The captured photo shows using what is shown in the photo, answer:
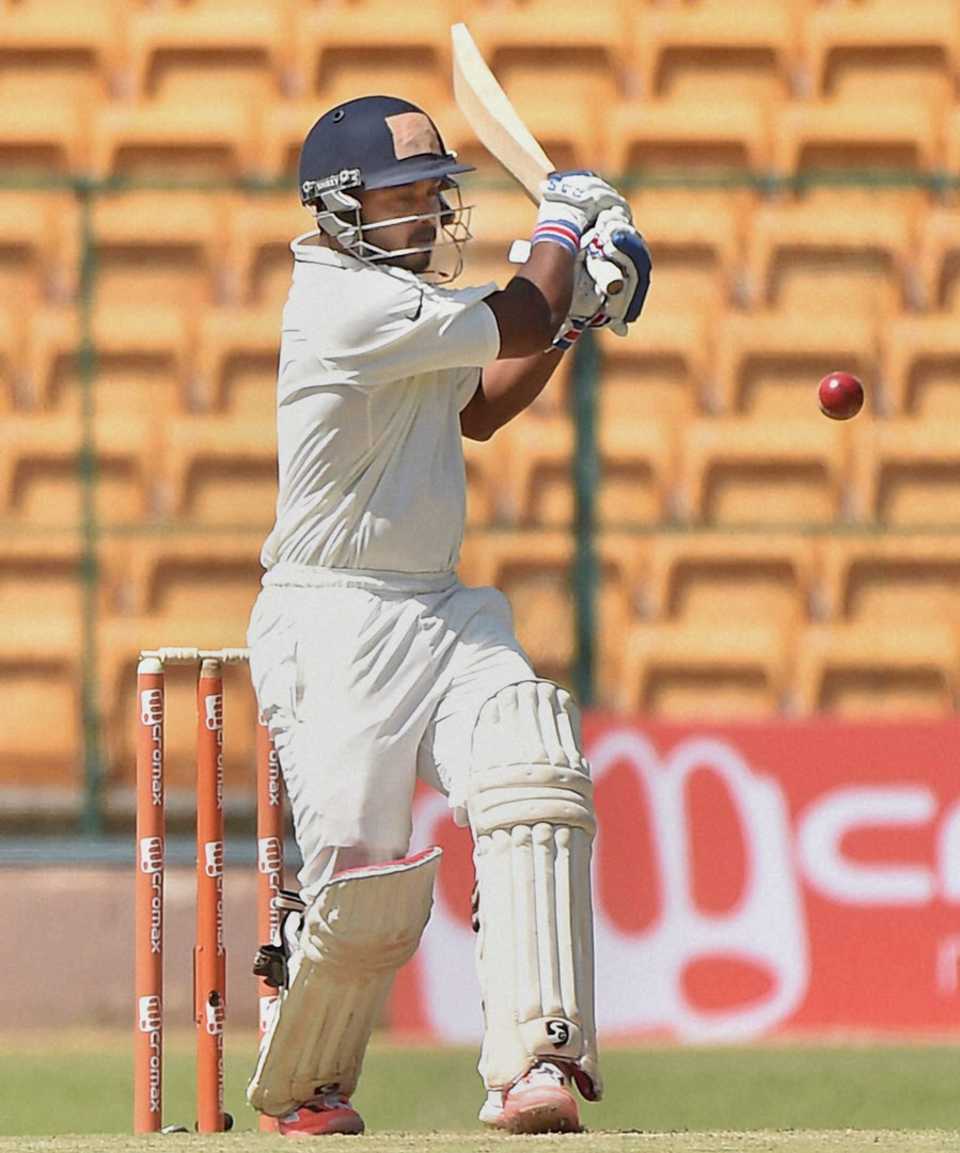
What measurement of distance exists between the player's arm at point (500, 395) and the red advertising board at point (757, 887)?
1.98 meters

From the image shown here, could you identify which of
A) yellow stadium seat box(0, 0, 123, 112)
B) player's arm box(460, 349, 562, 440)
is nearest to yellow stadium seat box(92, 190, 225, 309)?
yellow stadium seat box(0, 0, 123, 112)

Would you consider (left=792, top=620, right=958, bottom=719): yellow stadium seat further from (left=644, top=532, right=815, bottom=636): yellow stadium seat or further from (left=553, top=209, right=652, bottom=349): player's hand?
(left=553, top=209, right=652, bottom=349): player's hand

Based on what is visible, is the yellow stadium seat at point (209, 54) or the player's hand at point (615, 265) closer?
the player's hand at point (615, 265)

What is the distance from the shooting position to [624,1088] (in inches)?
191

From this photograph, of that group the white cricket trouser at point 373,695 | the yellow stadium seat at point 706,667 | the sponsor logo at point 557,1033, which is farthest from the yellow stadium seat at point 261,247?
the sponsor logo at point 557,1033

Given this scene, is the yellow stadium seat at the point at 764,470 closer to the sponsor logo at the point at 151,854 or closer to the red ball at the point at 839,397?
the red ball at the point at 839,397

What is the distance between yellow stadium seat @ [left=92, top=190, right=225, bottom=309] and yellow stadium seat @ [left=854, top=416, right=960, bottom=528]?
1.48m

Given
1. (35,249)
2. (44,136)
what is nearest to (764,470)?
(35,249)

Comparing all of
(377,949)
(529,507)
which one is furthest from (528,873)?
(529,507)

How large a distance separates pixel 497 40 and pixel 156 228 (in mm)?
952

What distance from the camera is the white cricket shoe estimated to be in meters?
2.96

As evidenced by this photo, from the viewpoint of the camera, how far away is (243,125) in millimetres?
6676

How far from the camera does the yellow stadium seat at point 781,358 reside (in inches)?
237

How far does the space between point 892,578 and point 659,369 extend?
2.47 ft
